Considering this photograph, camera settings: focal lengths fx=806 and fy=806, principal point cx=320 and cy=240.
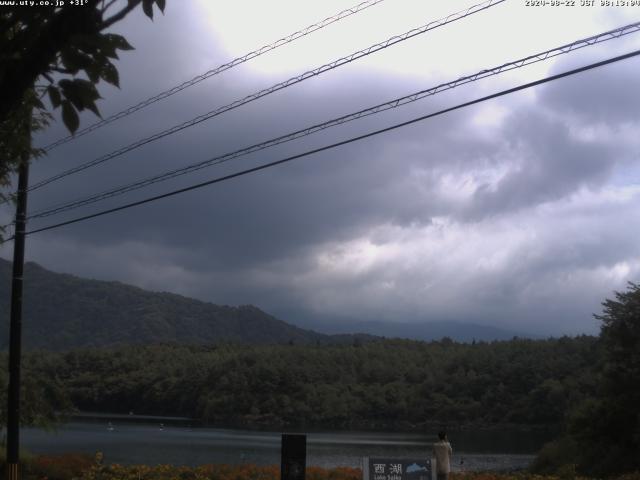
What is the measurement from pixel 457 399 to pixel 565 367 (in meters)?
11.8

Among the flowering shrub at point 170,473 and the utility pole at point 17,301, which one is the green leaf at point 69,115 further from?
the flowering shrub at point 170,473

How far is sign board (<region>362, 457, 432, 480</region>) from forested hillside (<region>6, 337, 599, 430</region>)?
65.1 m

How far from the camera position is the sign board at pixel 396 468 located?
45.0ft

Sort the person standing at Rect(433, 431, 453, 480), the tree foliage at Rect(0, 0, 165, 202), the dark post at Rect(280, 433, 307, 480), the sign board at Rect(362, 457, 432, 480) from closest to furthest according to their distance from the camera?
the tree foliage at Rect(0, 0, 165, 202) → the dark post at Rect(280, 433, 307, 480) → the sign board at Rect(362, 457, 432, 480) → the person standing at Rect(433, 431, 453, 480)

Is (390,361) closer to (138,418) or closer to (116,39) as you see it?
(138,418)

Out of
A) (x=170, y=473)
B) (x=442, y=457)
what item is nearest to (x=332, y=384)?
(x=170, y=473)

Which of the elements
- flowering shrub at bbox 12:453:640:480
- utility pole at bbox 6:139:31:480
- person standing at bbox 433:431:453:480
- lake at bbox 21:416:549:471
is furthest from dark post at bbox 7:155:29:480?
lake at bbox 21:416:549:471

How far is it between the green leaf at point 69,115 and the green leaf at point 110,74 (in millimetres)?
246

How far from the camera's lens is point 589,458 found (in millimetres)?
28203

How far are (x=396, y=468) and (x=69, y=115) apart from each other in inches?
427

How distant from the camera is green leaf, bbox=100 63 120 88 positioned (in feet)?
14.4

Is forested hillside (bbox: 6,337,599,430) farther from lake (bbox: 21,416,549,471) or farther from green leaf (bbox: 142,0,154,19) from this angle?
green leaf (bbox: 142,0,154,19)

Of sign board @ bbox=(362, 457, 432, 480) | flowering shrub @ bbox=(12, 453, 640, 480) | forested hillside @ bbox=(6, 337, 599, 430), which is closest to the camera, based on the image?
sign board @ bbox=(362, 457, 432, 480)

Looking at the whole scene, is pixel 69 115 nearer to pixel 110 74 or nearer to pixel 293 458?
pixel 110 74
